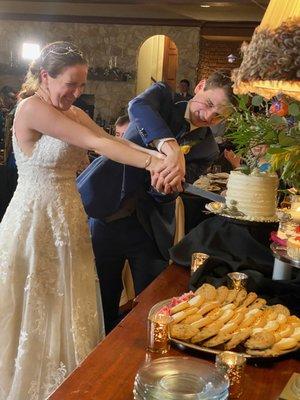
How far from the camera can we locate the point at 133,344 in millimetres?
1405

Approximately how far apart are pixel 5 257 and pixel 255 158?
1.00 meters

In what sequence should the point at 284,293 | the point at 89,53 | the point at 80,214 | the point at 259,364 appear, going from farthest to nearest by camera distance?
the point at 89,53
the point at 80,214
the point at 284,293
the point at 259,364

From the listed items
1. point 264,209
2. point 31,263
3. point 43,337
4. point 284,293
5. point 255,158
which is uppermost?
point 255,158

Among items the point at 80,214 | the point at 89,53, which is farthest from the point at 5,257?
the point at 89,53

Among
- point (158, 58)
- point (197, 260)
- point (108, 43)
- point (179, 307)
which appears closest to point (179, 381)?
point (179, 307)

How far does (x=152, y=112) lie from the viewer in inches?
88.4

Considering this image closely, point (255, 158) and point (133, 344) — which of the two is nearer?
point (133, 344)

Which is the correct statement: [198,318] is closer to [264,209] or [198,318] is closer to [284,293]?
[284,293]

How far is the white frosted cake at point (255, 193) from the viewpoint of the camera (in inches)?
80.9

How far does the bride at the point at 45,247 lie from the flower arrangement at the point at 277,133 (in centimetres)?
41

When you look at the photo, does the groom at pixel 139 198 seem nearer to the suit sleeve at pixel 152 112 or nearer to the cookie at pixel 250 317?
the suit sleeve at pixel 152 112

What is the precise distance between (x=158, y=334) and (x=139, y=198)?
46.6 inches

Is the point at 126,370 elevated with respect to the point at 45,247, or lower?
elevated

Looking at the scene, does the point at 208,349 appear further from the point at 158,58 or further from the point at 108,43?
the point at 158,58
